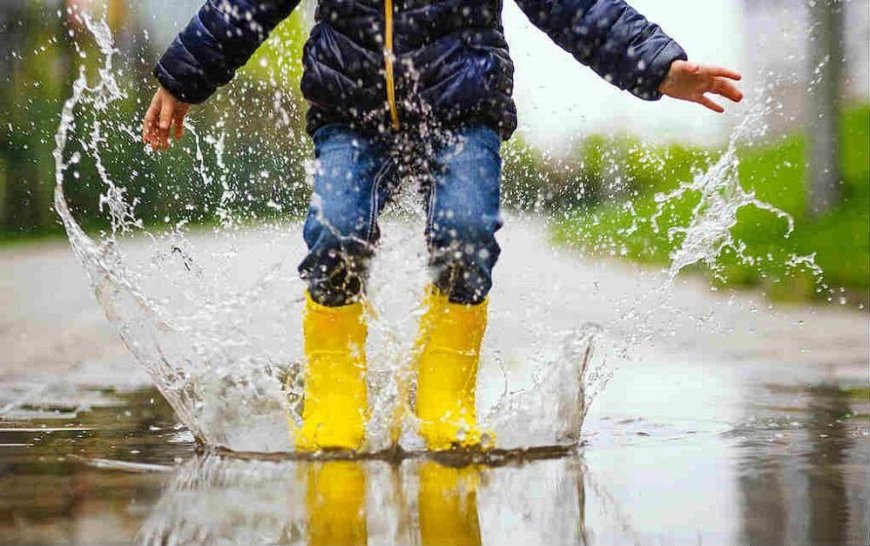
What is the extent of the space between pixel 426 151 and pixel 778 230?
25.9ft

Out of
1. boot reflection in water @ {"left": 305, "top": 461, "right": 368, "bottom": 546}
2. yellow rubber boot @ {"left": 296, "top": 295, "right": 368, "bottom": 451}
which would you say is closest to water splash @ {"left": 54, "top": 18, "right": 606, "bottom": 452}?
yellow rubber boot @ {"left": 296, "top": 295, "right": 368, "bottom": 451}

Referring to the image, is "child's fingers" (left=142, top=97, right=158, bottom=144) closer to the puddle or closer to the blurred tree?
the puddle

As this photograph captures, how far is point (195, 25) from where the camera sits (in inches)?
160

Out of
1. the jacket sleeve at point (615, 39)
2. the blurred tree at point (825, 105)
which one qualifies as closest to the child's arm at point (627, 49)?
the jacket sleeve at point (615, 39)

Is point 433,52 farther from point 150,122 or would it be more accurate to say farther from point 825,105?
point 825,105

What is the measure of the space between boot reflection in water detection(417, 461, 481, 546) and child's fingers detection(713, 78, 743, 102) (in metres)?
1.07

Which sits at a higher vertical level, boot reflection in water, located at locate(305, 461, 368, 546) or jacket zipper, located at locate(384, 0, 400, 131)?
jacket zipper, located at locate(384, 0, 400, 131)

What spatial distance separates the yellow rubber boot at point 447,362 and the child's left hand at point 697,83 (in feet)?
2.20

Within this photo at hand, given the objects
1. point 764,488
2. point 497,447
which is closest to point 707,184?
→ point 497,447

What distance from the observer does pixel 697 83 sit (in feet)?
12.9

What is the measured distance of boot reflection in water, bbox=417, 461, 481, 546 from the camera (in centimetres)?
276

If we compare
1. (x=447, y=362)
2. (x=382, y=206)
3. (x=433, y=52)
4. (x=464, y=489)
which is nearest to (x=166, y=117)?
(x=382, y=206)

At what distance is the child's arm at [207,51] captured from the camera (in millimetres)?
4012

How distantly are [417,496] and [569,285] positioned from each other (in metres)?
7.68
